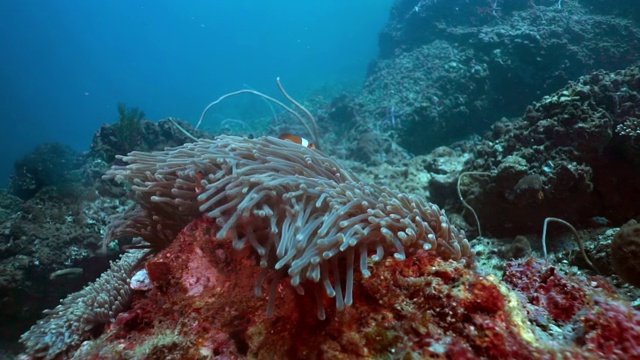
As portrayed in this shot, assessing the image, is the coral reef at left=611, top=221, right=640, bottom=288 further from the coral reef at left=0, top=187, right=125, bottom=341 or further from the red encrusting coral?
the coral reef at left=0, top=187, right=125, bottom=341

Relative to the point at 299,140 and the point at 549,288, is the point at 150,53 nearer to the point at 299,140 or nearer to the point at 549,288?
the point at 299,140

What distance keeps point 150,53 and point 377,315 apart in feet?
433

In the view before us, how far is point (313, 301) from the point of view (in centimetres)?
180

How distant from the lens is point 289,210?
6.44ft

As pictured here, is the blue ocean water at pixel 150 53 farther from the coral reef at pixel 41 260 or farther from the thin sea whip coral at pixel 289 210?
the thin sea whip coral at pixel 289 210

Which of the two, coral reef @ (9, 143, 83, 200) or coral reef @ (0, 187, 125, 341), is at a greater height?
coral reef @ (9, 143, 83, 200)

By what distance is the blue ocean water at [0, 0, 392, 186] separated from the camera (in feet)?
232

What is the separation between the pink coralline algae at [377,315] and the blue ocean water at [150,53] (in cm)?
5521

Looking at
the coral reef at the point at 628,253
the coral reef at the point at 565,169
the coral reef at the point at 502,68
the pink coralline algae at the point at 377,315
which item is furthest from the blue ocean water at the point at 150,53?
the pink coralline algae at the point at 377,315

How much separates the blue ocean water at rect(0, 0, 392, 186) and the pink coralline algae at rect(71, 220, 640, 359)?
55214 millimetres

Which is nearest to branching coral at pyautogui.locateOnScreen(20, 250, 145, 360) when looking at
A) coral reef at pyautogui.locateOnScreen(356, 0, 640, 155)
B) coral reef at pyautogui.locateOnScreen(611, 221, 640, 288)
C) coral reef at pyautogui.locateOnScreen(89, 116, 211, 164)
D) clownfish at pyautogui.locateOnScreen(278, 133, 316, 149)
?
clownfish at pyautogui.locateOnScreen(278, 133, 316, 149)

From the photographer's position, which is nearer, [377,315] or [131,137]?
[377,315]

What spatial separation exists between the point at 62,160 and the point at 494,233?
1132cm

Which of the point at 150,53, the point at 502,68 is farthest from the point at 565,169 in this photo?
A: the point at 150,53
